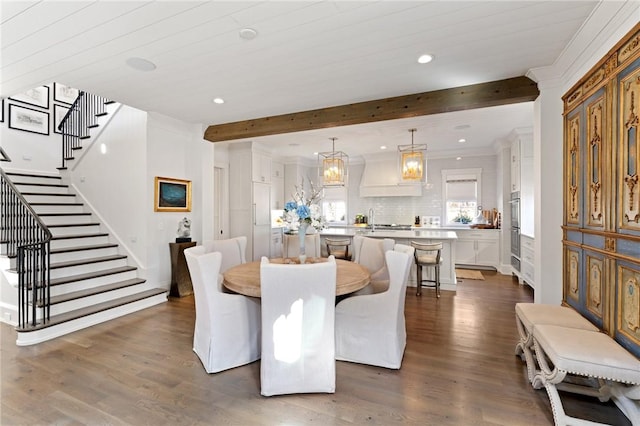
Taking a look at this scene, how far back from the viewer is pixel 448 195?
293 inches

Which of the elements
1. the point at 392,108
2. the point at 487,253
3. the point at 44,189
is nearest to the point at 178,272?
the point at 44,189

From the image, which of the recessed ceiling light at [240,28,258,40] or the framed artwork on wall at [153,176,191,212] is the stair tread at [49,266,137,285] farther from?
the recessed ceiling light at [240,28,258,40]

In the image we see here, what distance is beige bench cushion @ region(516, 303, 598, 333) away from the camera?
7.18ft

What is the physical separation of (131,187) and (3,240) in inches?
61.5

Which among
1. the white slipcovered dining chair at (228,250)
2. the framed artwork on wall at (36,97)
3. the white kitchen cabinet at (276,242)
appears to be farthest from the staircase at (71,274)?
the white kitchen cabinet at (276,242)

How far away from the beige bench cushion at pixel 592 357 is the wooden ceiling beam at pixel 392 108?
2517 mm

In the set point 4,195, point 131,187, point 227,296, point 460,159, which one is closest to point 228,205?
point 131,187

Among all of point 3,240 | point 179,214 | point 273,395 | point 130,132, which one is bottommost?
point 273,395

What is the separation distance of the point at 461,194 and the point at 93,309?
7.46 m

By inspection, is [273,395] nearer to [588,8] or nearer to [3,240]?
[588,8]

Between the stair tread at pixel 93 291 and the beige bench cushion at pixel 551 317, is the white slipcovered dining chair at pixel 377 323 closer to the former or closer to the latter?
the beige bench cushion at pixel 551 317

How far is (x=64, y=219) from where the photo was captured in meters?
4.82

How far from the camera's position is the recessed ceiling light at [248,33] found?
7.82ft

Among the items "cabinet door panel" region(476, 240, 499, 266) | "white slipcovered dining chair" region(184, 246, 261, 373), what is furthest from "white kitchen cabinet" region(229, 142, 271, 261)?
"cabinet door panel" region(476, 240, 499, 266)
